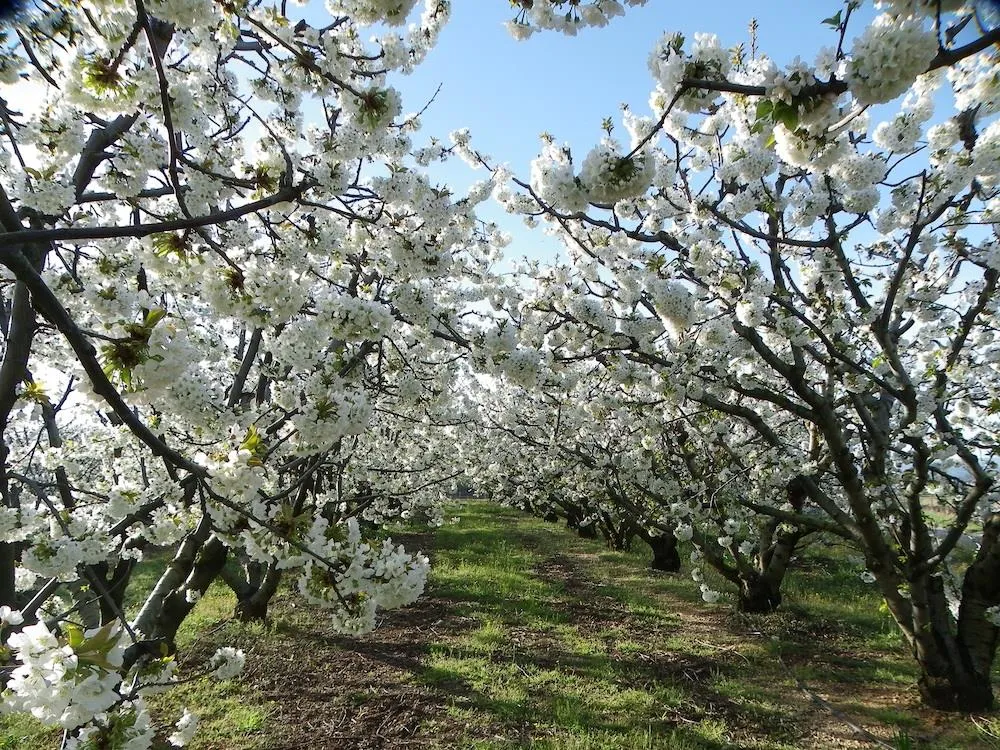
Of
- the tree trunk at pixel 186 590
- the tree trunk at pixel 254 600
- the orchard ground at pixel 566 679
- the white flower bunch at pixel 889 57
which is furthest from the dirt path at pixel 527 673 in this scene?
the white flower bunch at pixel 889 57

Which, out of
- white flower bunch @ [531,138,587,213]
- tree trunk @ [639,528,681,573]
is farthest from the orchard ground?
white flower bunch @ [531,138,587,213]

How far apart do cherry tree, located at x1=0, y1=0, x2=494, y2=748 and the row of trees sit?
0.06 feet

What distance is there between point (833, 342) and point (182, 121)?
5.78m

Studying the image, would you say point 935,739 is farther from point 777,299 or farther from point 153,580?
point 153,580

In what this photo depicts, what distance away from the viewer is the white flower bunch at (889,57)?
1.64 metres

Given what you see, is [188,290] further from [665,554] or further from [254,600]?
[665,554]

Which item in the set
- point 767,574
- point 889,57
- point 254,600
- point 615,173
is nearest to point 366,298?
point 615,173

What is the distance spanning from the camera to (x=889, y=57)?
168 centimetres

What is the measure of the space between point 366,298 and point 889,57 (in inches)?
131

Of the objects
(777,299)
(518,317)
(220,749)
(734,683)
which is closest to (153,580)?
(220,749)

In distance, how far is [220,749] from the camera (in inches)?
188

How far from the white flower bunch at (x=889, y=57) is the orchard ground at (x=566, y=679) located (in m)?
5.03

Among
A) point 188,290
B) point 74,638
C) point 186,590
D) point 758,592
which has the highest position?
point 188,290

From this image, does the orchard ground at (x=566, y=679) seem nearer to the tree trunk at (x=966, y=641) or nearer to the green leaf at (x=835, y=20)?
the tree trunk at (x=966, y=641)
